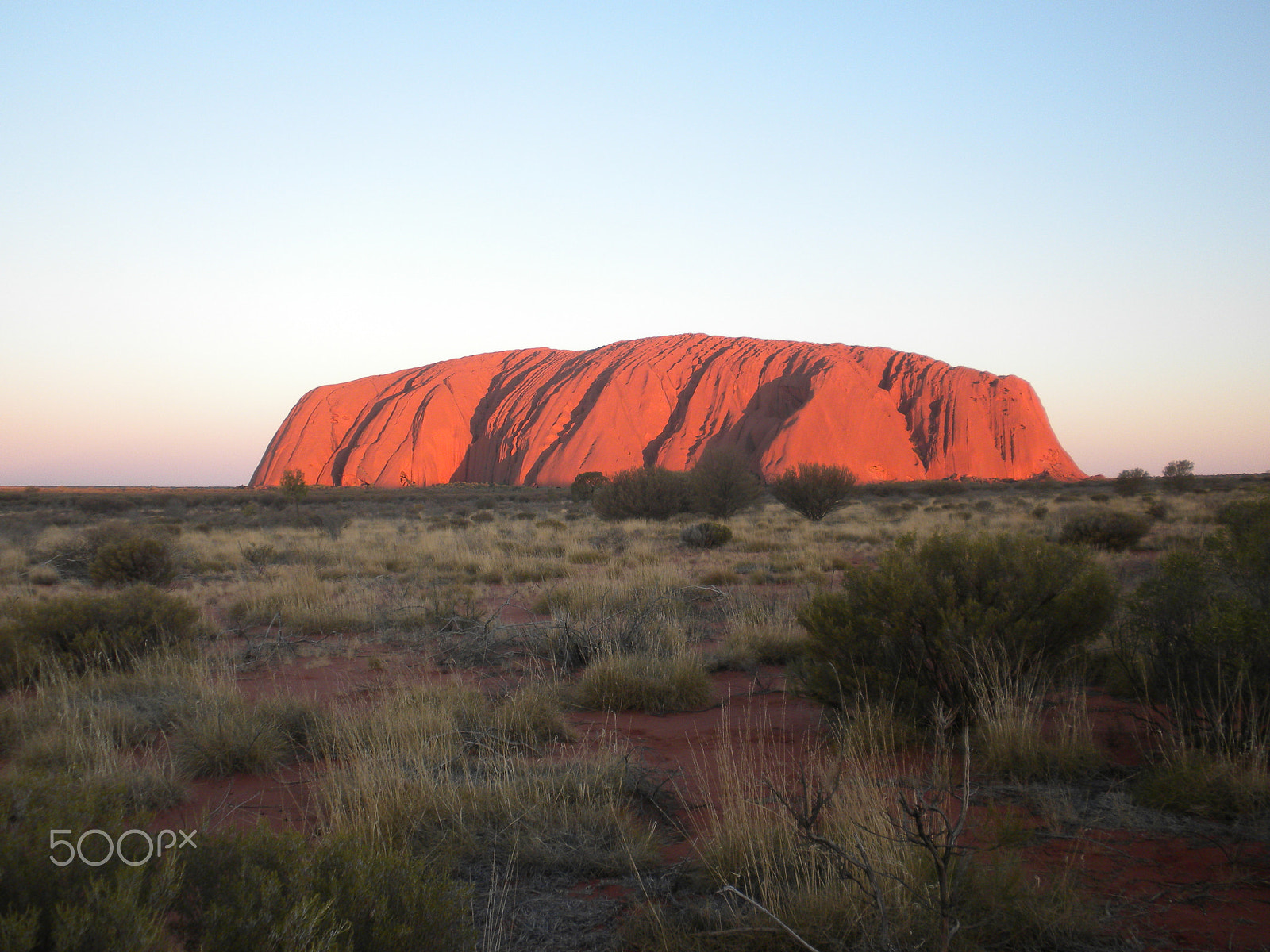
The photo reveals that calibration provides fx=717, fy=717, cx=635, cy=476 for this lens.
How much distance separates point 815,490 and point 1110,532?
10.0 m

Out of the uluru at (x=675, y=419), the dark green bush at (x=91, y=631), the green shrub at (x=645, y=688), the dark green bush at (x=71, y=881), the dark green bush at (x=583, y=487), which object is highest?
the uluru at (x=675, y=419)

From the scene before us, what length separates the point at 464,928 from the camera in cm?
198

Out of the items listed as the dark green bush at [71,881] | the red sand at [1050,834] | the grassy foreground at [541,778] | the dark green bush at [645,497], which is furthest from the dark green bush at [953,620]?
the dark green bush at [645,497]

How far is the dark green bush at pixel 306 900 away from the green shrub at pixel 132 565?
38.7 feet

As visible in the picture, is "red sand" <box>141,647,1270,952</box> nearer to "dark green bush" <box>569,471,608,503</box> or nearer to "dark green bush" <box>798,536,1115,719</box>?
"dark green bush" <box>798,536,1115,719</box>

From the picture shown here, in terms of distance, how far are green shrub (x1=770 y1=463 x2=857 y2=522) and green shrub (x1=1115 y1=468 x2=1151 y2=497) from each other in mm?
17141

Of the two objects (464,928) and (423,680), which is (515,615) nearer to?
(423,680)

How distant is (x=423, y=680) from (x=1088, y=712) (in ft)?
15.5

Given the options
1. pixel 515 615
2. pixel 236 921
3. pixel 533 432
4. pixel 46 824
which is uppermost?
pixel 533 432

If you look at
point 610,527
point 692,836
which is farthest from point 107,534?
point 692,836

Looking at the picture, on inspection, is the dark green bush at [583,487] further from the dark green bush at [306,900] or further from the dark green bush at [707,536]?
the dark green bush at [306,900]

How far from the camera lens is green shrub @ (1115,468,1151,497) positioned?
33.2 m

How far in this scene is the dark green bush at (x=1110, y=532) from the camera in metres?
13.7

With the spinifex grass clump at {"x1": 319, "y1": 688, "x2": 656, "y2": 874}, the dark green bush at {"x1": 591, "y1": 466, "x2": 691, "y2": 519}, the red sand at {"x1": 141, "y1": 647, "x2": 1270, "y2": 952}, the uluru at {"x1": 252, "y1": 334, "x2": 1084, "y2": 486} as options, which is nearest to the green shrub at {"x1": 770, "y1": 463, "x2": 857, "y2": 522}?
the dark green bush at {"x1": 591, "y1": 466, "x2": 691, "y2": 519}
